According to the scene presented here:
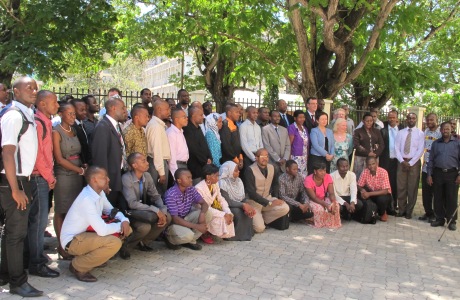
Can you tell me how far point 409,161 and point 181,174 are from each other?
5.02 m

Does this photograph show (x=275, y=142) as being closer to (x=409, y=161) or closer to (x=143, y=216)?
(x=409, y=161)

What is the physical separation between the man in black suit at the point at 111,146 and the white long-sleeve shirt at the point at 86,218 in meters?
0.51

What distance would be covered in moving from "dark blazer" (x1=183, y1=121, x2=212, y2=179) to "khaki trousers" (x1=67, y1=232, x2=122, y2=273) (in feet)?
8.30

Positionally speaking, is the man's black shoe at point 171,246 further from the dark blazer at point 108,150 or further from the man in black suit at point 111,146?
the dark blazer at point 108,150

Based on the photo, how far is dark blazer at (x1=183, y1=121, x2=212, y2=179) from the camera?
7266 mm

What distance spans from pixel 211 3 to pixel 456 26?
8921 mm

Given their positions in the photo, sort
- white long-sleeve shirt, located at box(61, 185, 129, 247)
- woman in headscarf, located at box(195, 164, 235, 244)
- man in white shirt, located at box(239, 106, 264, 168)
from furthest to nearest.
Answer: man in white shirt, located at box(239, 106, 264, 168) < woman in headscarf, located at box(195, 164, 235, 244) < white long-sleeve shirt, located at box(61, 185, 129, 247)

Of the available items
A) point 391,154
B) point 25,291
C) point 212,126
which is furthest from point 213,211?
point 391,154

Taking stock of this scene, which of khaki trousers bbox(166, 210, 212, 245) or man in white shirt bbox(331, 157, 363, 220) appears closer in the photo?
khaki trousers bbox(166, 210, 212, 245)

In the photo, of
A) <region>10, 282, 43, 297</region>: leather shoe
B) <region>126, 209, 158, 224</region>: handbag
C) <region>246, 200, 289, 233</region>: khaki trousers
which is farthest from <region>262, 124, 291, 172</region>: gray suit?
<region>10, 282, 43, 297</region>: leather shoe

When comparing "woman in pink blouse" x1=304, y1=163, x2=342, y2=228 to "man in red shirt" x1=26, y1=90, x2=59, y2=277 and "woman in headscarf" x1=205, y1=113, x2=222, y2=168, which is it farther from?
"man in red shirt" x1=26, y1=90, x2=59, y2=277

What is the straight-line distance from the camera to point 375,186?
28.4ft

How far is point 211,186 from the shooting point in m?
6.76

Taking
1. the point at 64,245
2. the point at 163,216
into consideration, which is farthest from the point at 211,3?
the point at 64,245
